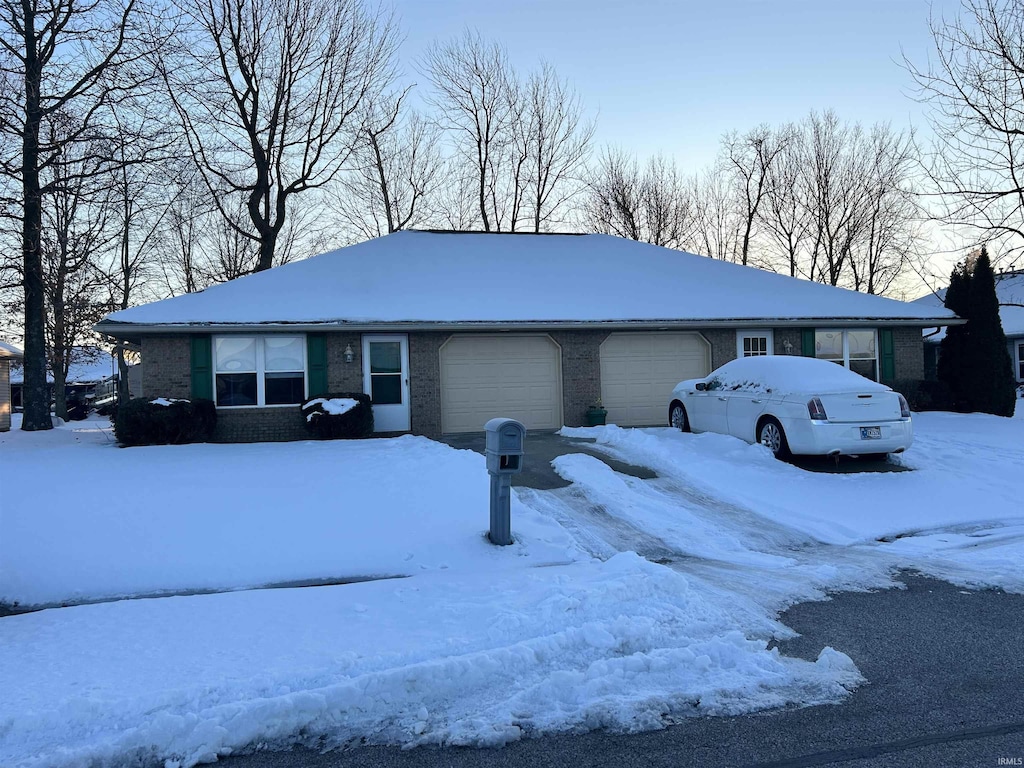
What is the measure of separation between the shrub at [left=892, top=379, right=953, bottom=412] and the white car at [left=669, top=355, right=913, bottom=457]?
8.29 metres

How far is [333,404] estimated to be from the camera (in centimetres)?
1484

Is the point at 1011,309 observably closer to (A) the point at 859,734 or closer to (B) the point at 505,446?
(B) the point at 505,446

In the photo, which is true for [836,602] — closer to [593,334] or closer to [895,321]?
[593,334]

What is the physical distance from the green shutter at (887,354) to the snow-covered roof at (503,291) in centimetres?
57

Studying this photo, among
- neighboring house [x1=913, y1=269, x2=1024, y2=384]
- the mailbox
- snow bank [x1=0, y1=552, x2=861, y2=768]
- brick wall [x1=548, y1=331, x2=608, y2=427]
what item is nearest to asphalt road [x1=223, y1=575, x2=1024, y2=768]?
snow bank [x1=0, y1=552, x2=861, y2=768]

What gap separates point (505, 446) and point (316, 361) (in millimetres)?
10013

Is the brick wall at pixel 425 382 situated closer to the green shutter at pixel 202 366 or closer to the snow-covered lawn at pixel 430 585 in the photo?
the green shutter at pixel 202 366

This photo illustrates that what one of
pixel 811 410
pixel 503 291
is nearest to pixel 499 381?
pixel 503 291

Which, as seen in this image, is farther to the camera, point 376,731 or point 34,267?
point 34,267

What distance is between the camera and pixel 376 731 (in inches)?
141

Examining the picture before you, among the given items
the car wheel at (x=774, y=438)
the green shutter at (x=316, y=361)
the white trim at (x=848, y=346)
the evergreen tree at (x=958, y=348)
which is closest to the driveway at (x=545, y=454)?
the car wheel at (x=774, y=438)

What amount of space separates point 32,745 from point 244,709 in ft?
3.03

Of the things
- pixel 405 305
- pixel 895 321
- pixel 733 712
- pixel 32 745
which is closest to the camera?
pixel 32 745

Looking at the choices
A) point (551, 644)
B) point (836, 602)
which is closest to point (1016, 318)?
point (836, 602)
